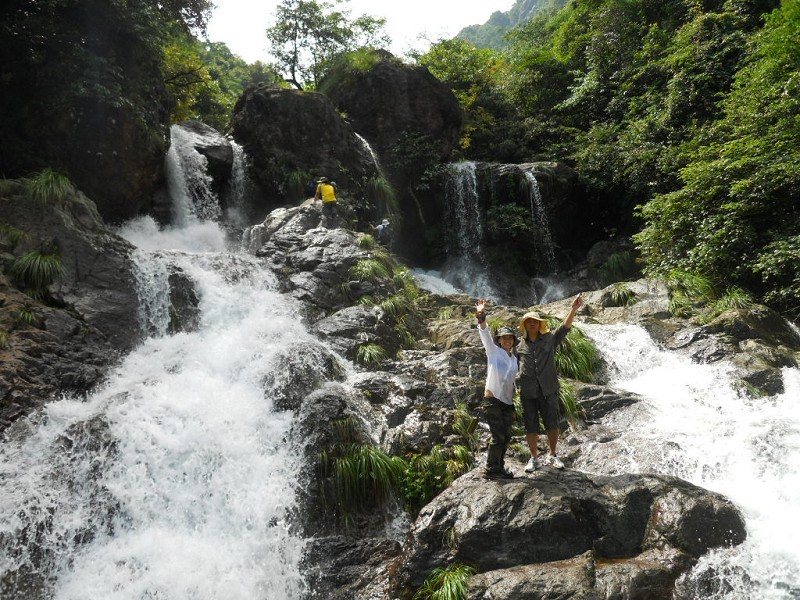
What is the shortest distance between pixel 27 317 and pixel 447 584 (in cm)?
700

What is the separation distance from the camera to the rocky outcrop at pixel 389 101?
19.7 meters

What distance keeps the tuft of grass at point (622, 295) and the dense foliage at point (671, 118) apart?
120 cm

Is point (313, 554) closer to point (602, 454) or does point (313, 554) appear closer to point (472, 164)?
point (602, 454)

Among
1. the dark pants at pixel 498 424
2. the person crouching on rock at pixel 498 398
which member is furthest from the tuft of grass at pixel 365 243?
the dark pants at pixel 498 424

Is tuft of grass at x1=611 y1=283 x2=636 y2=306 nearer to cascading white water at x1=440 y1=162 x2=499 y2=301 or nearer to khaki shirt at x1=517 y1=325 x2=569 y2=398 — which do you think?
cascading white water at x1=440 y1=162 x2=499 y2=301

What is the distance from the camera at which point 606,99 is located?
68.7ft

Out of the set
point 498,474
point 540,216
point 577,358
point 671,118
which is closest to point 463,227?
point 540,216

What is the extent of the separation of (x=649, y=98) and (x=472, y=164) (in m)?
6.38

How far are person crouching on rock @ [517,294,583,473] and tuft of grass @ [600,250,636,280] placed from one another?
1094 cm

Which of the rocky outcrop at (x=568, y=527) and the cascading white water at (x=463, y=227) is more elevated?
the cascading white water at (x=463, y=227)

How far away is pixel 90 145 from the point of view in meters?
12.2

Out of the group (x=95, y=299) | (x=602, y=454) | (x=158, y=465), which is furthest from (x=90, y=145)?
(x=602, y=454)

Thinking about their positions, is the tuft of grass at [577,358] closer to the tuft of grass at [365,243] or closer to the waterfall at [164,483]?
the waterfall at [164,483]

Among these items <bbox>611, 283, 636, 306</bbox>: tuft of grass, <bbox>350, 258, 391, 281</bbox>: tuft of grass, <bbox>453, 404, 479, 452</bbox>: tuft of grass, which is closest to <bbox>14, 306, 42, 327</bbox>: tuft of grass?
<bbox>350, 258, 391, 281</bbox>: tuft of grass
